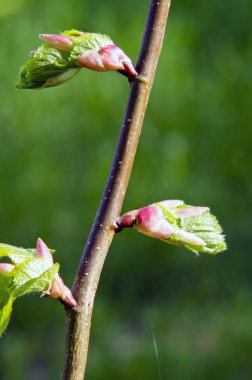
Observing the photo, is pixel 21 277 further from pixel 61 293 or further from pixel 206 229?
pixel 206 229

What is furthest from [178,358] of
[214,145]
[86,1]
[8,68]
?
[86,1]

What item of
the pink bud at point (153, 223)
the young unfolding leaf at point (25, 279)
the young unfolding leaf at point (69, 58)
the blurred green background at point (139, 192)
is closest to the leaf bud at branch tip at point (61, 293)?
the young unfolding leaf at point (25, 279)

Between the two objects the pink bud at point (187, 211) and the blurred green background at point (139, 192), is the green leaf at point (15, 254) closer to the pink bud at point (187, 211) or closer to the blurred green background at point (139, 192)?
the pink bud at point (187, 211)

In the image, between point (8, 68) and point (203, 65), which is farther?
point (203, 65)

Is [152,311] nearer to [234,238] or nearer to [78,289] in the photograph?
[234,238]

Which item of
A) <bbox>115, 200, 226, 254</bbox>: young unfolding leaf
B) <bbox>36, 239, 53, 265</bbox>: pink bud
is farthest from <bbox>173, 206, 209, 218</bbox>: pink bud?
<bbox>36, 239, 53, 265</bbox>: pink bud

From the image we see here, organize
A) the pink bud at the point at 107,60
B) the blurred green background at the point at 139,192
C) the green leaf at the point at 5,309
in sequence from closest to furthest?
the green leaf at the point at 5,309 → the pink bud at the point at 107,60 → the blurred green background at the point at 139,192

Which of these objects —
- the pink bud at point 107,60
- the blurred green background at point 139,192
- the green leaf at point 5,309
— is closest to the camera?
the green leaf at point 5,309
